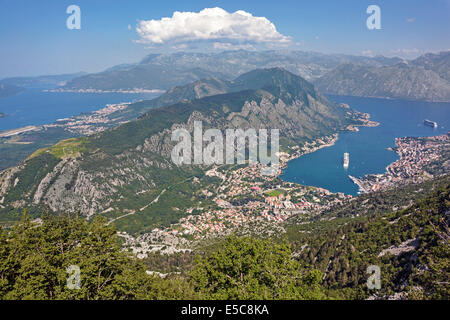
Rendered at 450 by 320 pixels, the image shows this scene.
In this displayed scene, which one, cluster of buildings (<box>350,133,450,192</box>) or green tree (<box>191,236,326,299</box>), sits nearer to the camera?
green tree (<box>191,236,326,299</box>)

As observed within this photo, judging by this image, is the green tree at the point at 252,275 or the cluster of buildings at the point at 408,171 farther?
the cluster of buildings at the point at 408,171

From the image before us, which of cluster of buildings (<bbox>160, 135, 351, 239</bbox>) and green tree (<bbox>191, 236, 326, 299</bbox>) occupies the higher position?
green tree (<bbox>191, 236, 326, 299</bbox>)

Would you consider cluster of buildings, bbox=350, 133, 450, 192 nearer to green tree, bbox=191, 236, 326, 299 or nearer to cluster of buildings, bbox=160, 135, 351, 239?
Answer: cluster of buildings, bbox=160, 135, 351, 239

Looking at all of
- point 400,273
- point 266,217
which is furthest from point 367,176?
point 400,273

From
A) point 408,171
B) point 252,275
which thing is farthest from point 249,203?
point 252,275

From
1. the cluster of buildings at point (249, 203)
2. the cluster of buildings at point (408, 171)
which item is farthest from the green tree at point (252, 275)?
the cluster of buildings at point (408, 171)

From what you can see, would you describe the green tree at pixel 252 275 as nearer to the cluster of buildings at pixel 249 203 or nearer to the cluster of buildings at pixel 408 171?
the cluster of buildings at pixel 249 203

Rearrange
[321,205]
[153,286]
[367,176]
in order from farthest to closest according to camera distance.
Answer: [367,176], [321,205], [153,286]

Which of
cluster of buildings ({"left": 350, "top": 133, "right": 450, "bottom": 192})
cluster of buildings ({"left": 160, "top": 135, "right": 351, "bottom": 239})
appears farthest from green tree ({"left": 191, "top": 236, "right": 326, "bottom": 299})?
cluster of buildings ({"left": 350, "top": 133, "right": 450, "bottom": 192})

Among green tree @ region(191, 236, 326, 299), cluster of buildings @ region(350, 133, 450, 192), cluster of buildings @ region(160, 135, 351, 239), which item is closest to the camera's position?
green tree @ region(191, 236, 326, 299)

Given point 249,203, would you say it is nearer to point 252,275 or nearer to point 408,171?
point 408,171
